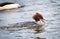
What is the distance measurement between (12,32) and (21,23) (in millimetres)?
1630

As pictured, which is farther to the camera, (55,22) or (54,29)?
(55,22)

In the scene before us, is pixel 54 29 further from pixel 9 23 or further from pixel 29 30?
pixel 9 23

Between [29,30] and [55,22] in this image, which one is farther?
[55,22]

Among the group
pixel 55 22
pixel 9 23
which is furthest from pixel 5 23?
pixel 55 22

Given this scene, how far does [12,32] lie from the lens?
37.8ft

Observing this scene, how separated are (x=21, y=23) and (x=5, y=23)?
0.82 metres

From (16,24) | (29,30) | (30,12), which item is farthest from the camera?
(30,12)

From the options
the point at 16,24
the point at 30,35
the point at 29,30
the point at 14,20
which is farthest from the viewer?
the point at 14,20

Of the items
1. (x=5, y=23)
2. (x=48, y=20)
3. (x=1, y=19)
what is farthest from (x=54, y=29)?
(x=1, y=19)

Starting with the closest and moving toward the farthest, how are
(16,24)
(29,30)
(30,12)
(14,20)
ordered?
1. (29,30)
2. (16,24)
3. (14,20)
4. (30,12)

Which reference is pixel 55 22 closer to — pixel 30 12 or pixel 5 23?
pixel 5 23

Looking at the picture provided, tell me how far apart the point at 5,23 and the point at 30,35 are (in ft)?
8.92

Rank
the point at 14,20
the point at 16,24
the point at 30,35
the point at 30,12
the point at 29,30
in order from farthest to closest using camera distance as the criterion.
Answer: the point at 30,12, the point at 14,20, the point at 16,24, the point at 29,30, the point at 30,35

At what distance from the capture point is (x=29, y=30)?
11711 millimetres
